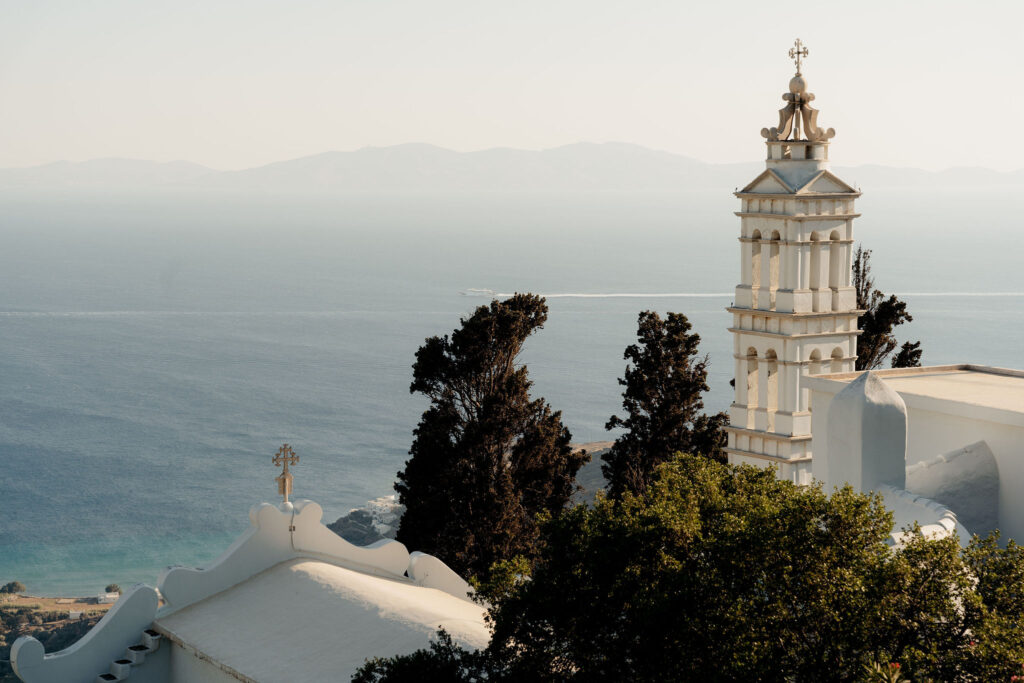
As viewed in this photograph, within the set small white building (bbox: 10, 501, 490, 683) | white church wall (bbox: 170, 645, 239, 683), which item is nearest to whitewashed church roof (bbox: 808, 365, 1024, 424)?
small white building (bbox: 10, 501, 490, 683)

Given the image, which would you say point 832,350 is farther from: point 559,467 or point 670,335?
point 559,467

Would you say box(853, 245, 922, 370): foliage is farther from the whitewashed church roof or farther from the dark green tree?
the dark green tree

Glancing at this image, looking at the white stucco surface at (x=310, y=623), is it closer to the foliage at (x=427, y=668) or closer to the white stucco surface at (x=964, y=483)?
the foliage at (x=427, y=668)

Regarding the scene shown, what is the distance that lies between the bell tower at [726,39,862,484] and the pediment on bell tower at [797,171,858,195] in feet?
0.09

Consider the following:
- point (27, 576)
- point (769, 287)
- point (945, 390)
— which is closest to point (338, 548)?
point (945, 390)

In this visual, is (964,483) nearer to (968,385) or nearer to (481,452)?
(968,385)

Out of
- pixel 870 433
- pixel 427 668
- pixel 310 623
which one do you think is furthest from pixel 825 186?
pixel 427 668

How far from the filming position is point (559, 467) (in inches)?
1027

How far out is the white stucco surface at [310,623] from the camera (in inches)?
555

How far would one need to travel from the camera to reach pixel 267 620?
14984mm

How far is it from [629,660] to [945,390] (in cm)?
1182

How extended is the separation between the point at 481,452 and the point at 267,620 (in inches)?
414

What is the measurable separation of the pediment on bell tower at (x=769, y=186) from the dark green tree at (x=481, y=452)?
326 inches

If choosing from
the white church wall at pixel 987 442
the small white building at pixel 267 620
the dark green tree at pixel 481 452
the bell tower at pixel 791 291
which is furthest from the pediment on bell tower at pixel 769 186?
the small white building at pixel 267 620
